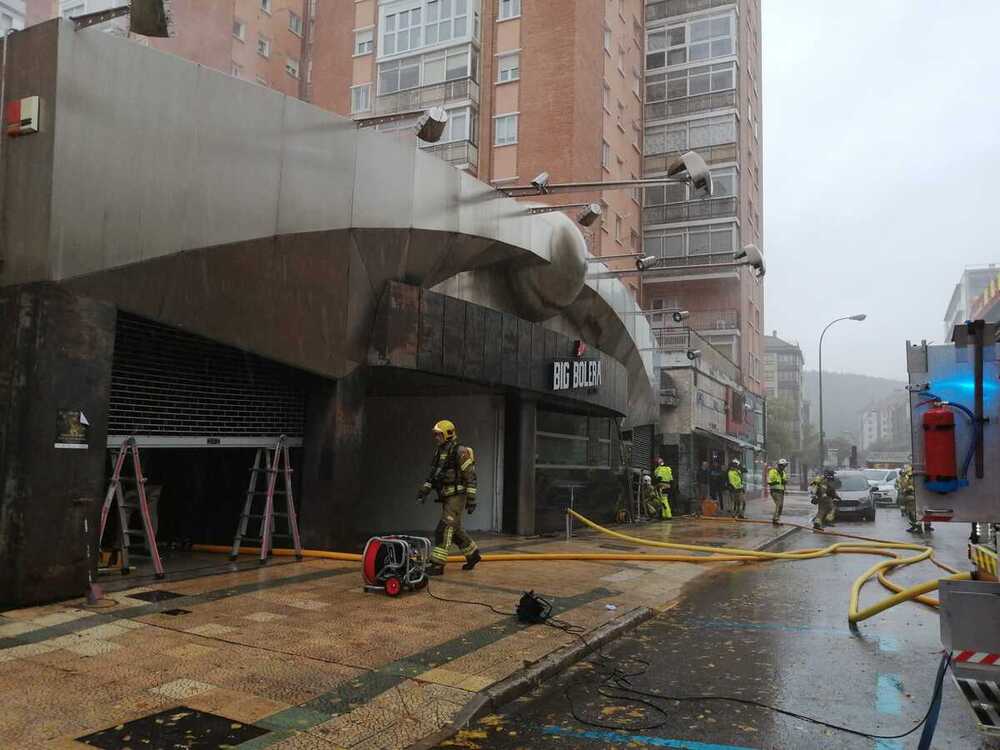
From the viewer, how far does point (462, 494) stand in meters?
9.00

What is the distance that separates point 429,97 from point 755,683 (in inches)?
1176

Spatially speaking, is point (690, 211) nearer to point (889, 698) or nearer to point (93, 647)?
point (889, 698)

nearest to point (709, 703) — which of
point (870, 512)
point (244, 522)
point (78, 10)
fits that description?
point (244, 522)

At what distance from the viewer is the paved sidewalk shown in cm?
407

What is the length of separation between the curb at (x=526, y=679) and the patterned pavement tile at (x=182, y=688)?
1.47 metres

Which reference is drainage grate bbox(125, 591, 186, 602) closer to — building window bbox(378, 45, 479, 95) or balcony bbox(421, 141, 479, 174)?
balcony bbox(421, 141, 479, 174)

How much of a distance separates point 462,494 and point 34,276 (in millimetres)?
4839

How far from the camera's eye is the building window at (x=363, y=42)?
3359cm

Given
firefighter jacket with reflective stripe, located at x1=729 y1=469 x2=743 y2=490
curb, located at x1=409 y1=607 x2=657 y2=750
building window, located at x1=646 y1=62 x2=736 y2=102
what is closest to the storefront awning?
firefighter jacket with reflective stripe, located at x1=729 y1=469 x2=743 y2=490

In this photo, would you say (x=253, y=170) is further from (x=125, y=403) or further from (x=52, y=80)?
(x=125, y=403)

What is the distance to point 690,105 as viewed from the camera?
39.1 meters

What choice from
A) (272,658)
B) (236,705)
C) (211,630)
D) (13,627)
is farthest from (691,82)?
(236,705)

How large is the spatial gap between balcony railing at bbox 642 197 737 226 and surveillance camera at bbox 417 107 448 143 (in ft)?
96.5

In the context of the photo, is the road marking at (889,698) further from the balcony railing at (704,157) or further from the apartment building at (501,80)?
the balcony railing at (704,157)
